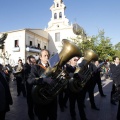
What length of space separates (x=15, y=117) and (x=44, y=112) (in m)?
2.46

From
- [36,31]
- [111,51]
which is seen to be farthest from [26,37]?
[111,51]

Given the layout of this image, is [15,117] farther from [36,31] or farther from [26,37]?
[36,31]

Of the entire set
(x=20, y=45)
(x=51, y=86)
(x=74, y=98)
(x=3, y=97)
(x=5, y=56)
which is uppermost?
(x=20, y=45)

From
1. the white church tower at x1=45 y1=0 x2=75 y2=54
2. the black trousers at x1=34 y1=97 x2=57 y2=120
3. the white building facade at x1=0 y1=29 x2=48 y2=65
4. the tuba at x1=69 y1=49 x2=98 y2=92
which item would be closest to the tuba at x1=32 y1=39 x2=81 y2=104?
the black trousers at x1=34 y1=97 x2=57 y2=120

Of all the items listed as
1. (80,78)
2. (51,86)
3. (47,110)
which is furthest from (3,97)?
(80,78)

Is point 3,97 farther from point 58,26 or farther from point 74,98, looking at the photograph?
point 58,26

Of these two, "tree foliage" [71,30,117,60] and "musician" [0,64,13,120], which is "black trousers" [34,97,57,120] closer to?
"musician" [0,64,13,120]

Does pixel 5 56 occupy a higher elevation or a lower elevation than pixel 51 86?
higher

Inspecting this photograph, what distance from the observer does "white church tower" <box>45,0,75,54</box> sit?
4591cm

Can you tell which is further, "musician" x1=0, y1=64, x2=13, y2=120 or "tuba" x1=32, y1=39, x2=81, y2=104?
"musician" x1=0, y1=64, x2=13, y2=120

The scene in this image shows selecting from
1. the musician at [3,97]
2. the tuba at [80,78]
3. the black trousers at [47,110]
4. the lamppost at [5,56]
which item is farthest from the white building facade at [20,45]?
the black trousers at [47,110]

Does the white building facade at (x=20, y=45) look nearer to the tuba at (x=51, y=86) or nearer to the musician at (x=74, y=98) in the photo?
the musician at (x=74, y=98)

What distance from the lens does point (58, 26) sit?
46.6 meters

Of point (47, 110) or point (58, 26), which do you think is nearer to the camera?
point (47, 110)
